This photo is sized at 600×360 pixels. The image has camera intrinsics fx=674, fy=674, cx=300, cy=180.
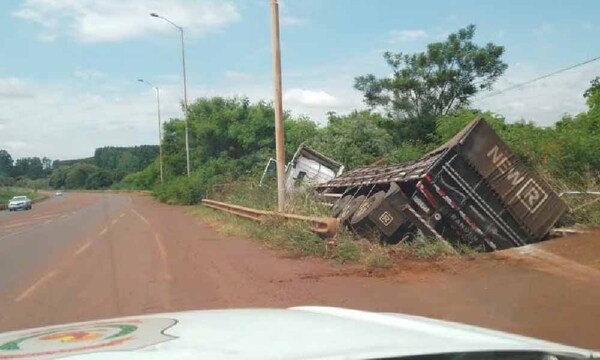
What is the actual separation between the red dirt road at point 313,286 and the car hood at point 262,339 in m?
4.36

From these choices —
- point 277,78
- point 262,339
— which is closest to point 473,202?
point 277,78

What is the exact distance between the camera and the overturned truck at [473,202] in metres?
13.1

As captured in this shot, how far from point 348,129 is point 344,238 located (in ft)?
65.4

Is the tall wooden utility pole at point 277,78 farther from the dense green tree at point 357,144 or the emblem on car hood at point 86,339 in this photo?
the emblem on car hood at point 86,339

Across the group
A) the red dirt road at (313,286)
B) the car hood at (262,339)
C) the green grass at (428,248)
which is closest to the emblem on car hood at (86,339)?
the car hood at (262,339)

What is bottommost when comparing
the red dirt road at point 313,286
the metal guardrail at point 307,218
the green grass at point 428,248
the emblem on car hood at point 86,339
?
the red dirt road at point 313,286

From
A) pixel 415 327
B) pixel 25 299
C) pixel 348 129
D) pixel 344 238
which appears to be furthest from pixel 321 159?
pixel 415 327

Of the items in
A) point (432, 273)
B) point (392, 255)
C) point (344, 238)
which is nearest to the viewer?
point (432, 273)

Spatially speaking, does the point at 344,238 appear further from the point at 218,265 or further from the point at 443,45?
the point at 443,45

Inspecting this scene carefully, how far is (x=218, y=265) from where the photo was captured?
1302 cm

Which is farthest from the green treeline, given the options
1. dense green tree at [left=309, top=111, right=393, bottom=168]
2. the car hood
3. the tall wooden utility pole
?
the car hood

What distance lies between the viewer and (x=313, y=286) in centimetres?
1027

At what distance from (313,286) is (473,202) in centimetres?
440

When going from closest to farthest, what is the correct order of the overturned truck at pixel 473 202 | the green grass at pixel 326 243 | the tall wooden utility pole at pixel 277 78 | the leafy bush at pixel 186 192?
the green grass at pixel 326 243 < the overturned truck at pixel 473 202 < the tall wooden utility pole at pixel 277 78 < the leafy bush at pixel 186 192
